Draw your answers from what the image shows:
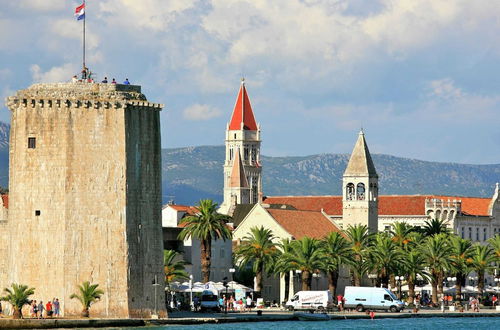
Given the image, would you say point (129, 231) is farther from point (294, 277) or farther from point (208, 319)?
point (294, 277)

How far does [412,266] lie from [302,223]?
1672 cm

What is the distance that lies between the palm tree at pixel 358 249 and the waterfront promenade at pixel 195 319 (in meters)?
11.2

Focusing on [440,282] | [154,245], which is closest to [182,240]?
[440,282]

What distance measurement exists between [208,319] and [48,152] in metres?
13.3

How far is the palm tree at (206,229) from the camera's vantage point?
4013 inches

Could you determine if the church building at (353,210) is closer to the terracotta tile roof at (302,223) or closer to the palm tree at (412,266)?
the terracotta tile roof at (302,223)

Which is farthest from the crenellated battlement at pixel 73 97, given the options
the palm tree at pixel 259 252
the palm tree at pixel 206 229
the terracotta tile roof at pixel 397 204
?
the terracotta tile roof at pixel 397 204

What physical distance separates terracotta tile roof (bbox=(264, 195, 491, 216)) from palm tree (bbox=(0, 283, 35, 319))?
311 ft

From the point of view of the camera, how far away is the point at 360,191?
474ft

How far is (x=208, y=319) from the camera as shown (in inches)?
2960

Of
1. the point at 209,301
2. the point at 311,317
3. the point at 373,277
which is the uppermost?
the point at 373,277

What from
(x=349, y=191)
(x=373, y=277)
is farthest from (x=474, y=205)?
(x=373, y=277)

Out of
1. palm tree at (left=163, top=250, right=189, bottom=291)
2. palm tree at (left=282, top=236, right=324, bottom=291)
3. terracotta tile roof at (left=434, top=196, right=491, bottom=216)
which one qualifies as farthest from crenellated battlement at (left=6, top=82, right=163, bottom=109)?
terracotta tile roof at (left=434, top=196, right=491, bottom=216)

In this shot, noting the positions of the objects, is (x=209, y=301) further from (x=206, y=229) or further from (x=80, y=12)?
(x=80, y=12)
